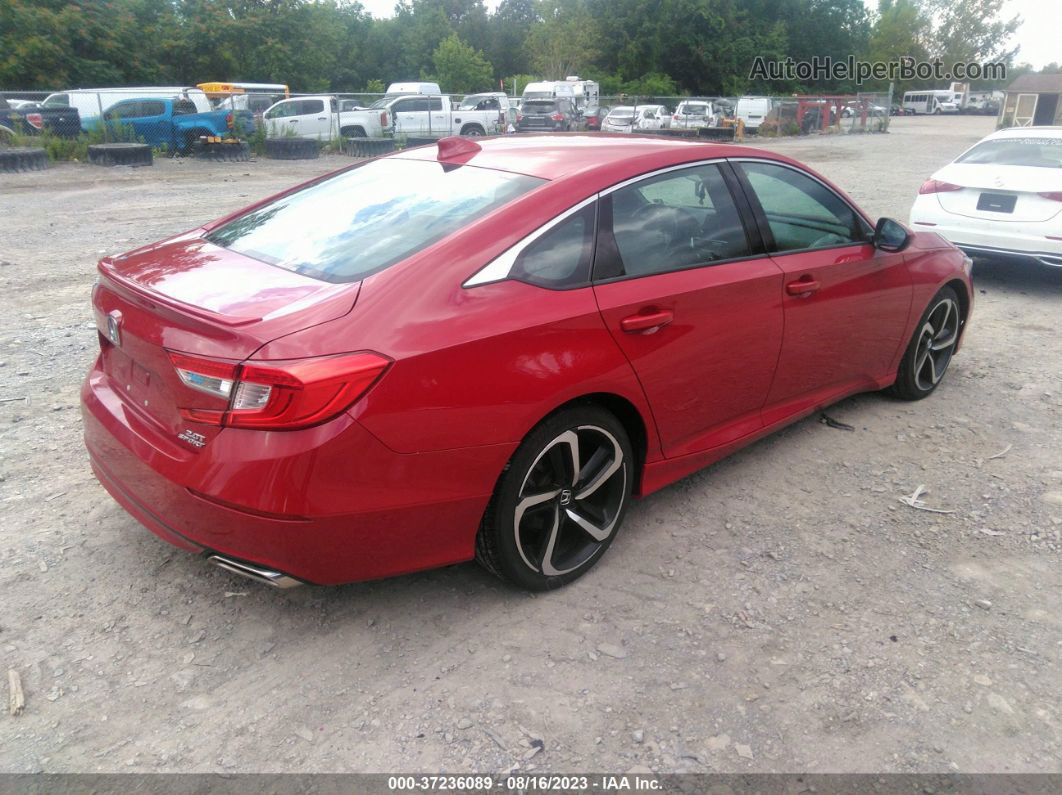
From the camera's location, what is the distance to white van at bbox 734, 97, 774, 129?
35.7 m

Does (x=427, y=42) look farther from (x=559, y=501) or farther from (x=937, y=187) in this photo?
(x=559, y=501)

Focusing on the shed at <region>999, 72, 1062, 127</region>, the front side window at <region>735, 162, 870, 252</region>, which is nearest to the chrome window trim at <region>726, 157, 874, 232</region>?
the front side window at <region>735, 162, 870, 252</region>

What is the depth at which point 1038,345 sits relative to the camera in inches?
243

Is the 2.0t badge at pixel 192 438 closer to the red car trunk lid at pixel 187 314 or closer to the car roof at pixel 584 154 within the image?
the red car trunk lid at pixel 187 314

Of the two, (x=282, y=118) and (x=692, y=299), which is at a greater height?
(x=282, y=118)

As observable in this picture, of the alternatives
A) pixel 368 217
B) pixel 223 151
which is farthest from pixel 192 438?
pixel 223 151

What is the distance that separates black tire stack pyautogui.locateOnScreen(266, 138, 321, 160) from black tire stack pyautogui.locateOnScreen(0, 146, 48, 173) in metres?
5.27

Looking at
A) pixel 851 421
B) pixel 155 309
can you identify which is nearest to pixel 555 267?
pixel 155 309

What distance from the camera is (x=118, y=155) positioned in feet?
57.6

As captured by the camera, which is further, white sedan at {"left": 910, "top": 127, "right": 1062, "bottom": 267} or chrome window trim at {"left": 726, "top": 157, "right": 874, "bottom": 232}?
white sedan at {"left": 910, "top": 127, "right": 1062, "bottom": 267}

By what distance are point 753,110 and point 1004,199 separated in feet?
102

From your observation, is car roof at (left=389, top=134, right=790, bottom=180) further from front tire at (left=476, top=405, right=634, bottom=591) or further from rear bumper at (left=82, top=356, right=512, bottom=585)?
rear bumper at (left=82, top=356, right=512, bottom=585)

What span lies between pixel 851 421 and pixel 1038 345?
2.49 meters

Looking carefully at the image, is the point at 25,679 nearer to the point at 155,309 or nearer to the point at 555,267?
the point at 155,309
